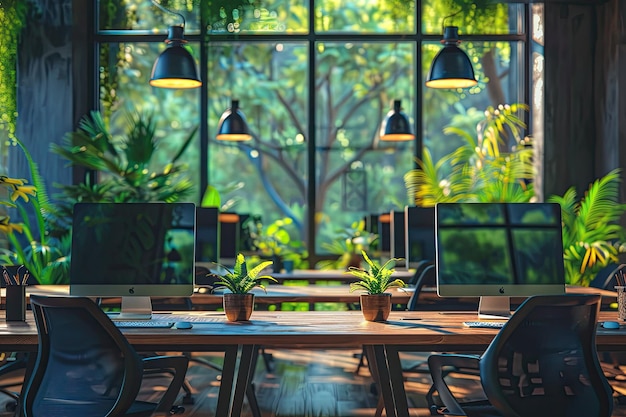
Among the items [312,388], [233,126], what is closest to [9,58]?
[233,126]

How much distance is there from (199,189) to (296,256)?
49.3 inches

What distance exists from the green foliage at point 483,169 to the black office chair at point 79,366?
5.84 metres

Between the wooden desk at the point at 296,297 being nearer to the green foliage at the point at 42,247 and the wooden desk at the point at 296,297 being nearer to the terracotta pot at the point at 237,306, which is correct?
the terracotta pot at the point at 237,306

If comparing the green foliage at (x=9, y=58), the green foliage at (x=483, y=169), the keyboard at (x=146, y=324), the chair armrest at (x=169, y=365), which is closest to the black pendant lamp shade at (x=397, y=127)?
the green foliage at (x=483, y=169)

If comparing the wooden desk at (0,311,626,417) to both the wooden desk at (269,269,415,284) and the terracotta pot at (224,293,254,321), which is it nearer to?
the terracotta pot at (224,293,254,321)

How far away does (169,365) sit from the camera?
342cm

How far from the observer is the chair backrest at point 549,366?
3148mm

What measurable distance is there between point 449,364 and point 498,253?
36.4 inches

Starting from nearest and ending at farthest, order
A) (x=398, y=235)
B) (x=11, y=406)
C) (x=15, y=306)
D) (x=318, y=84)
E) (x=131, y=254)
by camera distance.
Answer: (x=15, y=306), (x=131, y=254), (x=11, y=406), (x=398, y=235), (x=318, y=84)

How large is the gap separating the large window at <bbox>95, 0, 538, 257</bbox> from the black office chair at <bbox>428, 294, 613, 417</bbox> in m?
6.33

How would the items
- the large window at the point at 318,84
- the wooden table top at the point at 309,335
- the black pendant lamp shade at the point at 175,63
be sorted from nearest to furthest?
the wooden table top at the point at 309,335 → the black pendant lamp shade at the point at 175,63 → the large window at the point at 318,84

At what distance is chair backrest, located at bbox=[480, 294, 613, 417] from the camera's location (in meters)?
3.15

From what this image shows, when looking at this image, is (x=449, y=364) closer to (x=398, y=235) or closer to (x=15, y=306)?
(x=15, y=306)

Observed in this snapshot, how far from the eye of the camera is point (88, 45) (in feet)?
31.0
